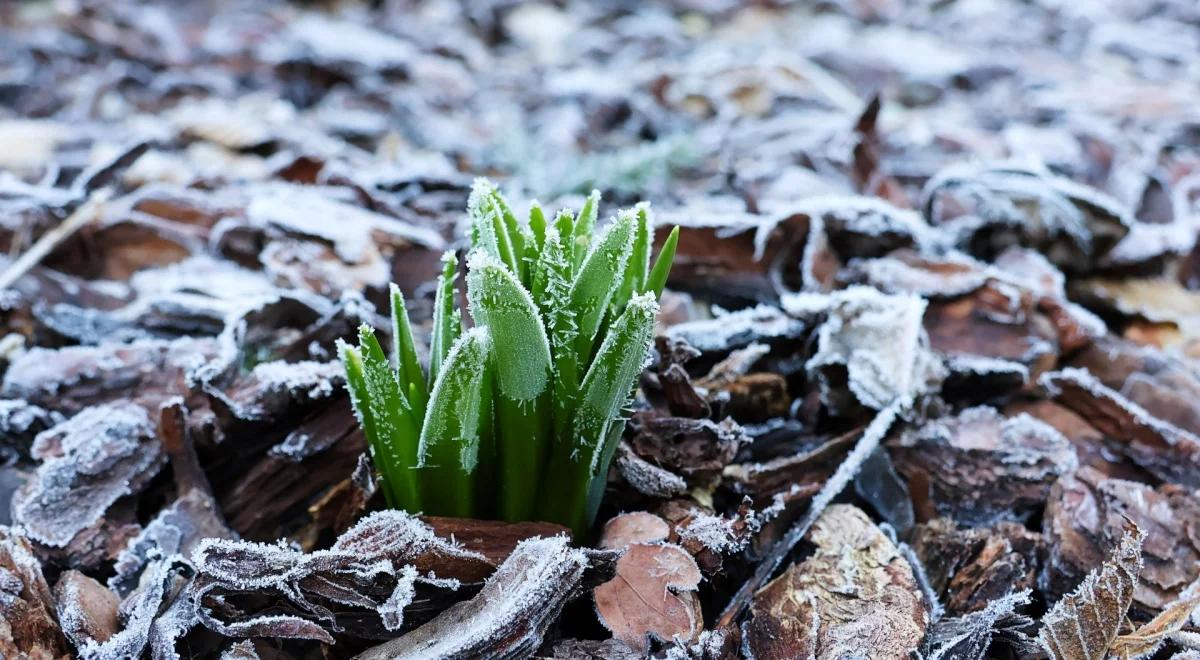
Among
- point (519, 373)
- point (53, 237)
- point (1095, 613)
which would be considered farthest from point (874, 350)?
point (53, 237)

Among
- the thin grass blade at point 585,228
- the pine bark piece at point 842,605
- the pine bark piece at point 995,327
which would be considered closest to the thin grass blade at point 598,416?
the thin grass blade at point 585,228

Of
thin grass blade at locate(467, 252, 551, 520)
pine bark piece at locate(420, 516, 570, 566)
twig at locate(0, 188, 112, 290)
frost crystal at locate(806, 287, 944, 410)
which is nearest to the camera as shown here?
thin grass blade at locate(467, 252, 551, 520)

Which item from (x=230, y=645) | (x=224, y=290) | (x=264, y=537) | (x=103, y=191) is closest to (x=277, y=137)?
(x=103, y=191)

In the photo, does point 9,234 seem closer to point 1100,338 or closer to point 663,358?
point 663,358

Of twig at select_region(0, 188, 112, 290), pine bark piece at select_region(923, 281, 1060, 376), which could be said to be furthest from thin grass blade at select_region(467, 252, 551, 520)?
twig at select_region(0, 188, 112, 290)

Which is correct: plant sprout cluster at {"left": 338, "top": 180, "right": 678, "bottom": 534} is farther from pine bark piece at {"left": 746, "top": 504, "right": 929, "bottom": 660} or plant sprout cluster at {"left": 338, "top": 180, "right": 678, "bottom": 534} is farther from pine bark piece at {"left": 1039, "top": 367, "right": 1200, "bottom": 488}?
pine bark piece at {"left": 1039, "top": 367, "right": 1200, "bottom": 488}

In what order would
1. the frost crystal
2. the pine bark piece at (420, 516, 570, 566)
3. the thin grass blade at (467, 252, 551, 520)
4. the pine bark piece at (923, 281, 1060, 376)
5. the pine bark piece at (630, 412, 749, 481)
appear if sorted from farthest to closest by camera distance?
the pine bark piece at (923, 281, 1060, 376)
the frost crystal
the pine bark piece at (630, 412, 749, 481)
the pine bark piece at (420, 516, 570, 566)
the thin grass blade at (467, 252, 551, 520)

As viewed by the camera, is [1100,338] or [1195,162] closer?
[1100,338]

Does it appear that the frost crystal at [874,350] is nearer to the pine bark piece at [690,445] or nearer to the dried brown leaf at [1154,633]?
the pine bark piece at [690,445]
